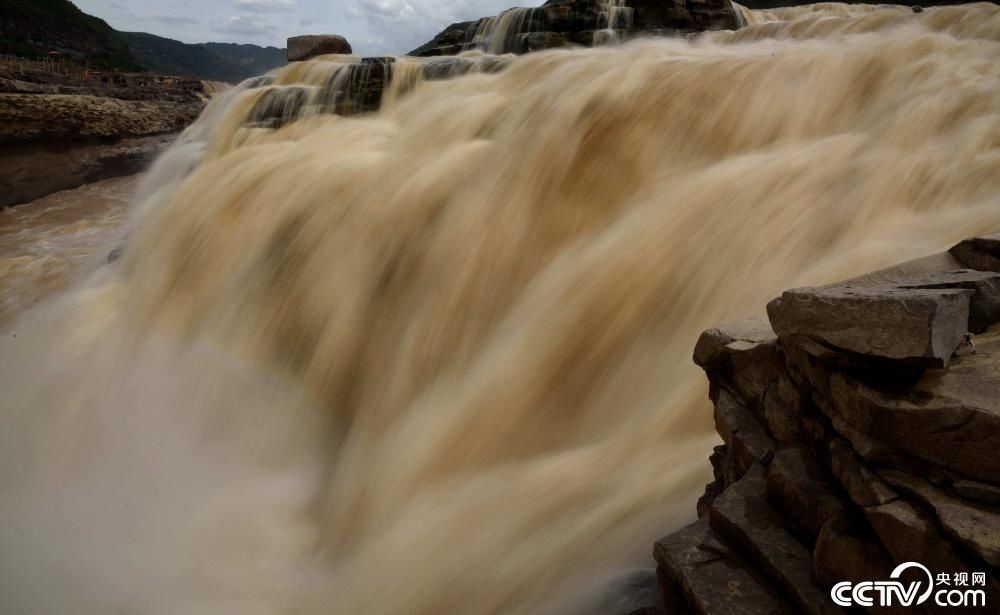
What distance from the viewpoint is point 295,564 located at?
10.6 feet

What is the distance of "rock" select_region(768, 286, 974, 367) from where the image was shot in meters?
1.41

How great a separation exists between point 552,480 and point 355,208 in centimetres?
323

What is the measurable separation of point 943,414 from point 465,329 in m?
3.04

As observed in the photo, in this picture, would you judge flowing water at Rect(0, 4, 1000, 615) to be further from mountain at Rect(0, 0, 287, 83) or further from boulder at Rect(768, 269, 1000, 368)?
mountain at Rect(0, 0, 287, 83)

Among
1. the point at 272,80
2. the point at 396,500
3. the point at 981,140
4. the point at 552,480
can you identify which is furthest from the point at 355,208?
the point at 272,80

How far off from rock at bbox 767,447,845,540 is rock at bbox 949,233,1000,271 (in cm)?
93

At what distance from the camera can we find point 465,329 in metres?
4.14

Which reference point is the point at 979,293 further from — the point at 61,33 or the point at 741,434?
the point at 61,33

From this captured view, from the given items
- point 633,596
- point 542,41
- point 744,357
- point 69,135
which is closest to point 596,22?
point 542,41

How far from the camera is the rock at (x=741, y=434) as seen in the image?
1.89 meters

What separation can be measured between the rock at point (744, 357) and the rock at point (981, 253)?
0.65 meters

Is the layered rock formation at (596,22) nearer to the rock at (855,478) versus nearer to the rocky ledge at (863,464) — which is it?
the rocky ledge at (863,464)

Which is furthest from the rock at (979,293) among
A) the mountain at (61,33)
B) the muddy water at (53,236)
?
the mountain at (61,33)

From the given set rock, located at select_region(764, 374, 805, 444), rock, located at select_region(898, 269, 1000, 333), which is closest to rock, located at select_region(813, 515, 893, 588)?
rock, located at select_region(764, 374, 805, 444)
